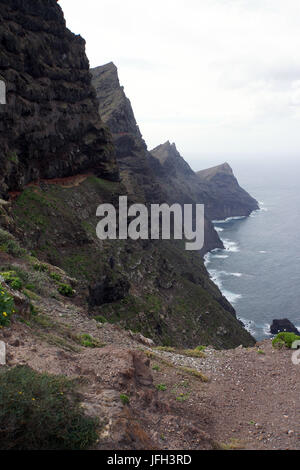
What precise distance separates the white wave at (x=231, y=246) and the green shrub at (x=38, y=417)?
142 m

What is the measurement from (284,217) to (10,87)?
17505 cm

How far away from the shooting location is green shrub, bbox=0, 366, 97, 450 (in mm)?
7453

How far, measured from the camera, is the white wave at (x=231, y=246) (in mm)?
149250

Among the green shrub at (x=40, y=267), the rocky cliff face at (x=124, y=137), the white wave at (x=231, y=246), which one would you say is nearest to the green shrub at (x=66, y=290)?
the green shrub at (x=40, y=267)

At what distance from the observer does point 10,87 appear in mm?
41625

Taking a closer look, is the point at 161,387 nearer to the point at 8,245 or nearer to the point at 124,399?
the point at 124,399

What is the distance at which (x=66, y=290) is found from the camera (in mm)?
23734

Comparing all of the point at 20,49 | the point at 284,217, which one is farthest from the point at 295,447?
the point at 284,217

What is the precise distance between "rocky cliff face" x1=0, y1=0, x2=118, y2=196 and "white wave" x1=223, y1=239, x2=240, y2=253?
10035cm

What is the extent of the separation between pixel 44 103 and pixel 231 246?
12133cm

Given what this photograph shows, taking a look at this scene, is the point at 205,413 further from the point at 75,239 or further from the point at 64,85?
the point at 64,85

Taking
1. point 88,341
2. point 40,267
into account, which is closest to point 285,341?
point 88,341

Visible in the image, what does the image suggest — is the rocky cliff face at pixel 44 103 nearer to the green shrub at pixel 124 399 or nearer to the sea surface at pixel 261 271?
the green shrub at pixel 124 399

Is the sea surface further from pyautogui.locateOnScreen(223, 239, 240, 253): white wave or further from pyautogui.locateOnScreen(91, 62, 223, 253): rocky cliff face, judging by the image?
pyautogui.locateOnScreen(91, 62, 223, 253): rocky cliff face
